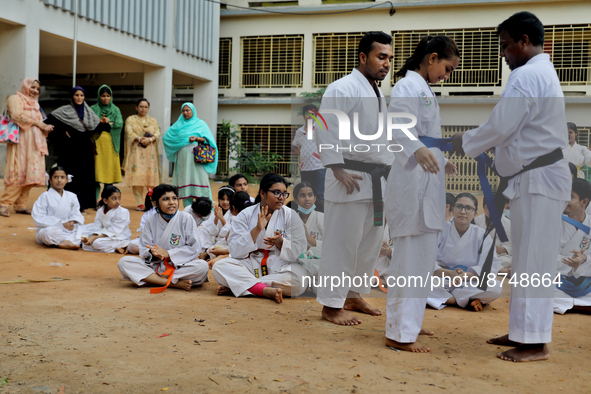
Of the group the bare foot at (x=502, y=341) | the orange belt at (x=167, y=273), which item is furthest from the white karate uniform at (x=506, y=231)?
the orange belt at (x=167, y=273)

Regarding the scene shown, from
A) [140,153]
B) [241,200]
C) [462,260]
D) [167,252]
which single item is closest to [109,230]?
[241,200]

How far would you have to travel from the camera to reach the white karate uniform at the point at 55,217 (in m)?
6.54

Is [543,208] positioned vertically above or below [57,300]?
above

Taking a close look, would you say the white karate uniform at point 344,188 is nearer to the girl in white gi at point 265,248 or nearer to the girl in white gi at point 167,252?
the girl in white gi at point 265,248

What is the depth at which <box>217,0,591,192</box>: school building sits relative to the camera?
48.8ft

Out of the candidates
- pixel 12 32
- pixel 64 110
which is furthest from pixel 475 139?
pixel 12 32

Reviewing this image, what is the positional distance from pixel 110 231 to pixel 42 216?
2.67ft

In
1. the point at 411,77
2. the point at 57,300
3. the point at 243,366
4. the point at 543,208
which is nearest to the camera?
the point at 243,366

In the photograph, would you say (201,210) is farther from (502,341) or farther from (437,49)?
(502,341)

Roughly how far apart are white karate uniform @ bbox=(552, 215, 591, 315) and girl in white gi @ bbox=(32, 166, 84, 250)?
5.10 meters

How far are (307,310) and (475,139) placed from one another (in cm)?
178

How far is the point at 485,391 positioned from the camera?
2.49m

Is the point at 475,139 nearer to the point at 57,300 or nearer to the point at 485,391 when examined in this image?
the point at 485,391

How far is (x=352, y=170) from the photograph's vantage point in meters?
3.61
